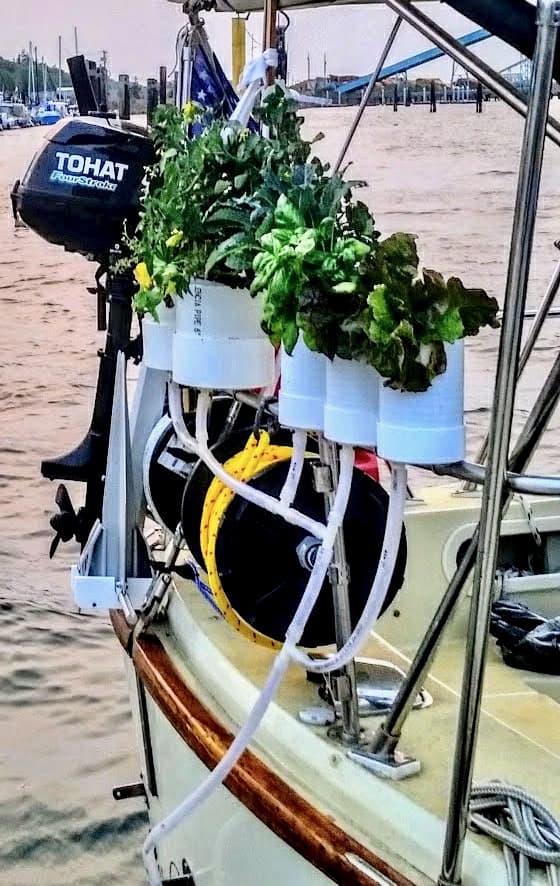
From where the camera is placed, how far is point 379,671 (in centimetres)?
241

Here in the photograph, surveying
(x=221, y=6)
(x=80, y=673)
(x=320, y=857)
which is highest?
(x=221, y=6)

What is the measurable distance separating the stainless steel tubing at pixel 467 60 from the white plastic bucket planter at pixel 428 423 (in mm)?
320

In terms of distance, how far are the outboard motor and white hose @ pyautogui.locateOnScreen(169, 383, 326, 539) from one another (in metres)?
0.64

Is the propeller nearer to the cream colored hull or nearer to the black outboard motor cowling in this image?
the cream colored hull

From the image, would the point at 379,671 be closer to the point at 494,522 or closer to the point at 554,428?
the point at 494,522

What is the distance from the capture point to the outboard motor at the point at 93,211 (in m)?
2.98

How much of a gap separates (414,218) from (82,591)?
49.6 feet

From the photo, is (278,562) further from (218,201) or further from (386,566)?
(218,201)

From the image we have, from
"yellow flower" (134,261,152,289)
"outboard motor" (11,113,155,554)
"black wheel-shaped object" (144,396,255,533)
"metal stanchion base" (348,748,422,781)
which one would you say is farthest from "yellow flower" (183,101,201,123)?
"metal stanchion base" (348,748,422,781)

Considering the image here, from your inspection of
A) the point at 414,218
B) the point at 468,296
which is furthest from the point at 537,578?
the point at 414,218

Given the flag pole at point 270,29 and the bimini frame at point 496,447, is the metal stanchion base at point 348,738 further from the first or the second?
the flag pole at point 270,29

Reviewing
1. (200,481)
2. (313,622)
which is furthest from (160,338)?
(313,622)

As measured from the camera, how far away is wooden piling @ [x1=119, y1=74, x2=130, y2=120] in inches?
129

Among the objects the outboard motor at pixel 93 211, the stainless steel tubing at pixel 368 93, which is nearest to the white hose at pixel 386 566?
the outboard motor at pixel 93 211
